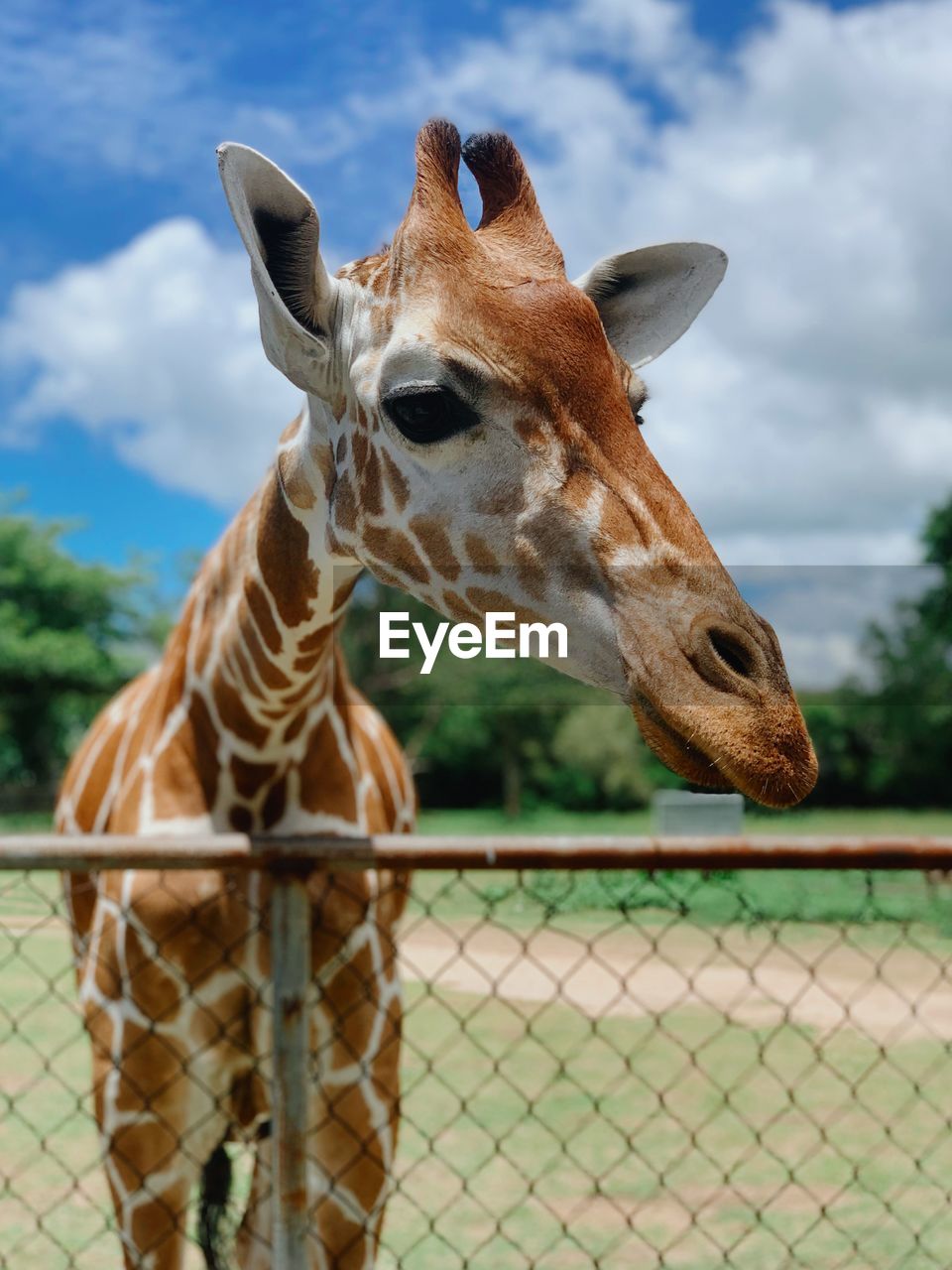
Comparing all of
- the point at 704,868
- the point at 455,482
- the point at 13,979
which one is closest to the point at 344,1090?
the point at 704,868

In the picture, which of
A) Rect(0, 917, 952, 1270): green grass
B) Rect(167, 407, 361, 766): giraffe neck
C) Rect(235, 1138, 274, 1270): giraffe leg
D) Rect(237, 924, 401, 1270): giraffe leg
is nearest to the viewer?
Rect(167, 407, 361, 766): giraffe neck

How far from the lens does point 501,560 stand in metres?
1.67

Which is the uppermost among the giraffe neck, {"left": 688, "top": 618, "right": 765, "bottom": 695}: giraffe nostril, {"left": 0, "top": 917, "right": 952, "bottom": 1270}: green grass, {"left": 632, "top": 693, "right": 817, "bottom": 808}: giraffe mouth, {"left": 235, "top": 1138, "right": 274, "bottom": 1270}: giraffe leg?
the giraffe neck

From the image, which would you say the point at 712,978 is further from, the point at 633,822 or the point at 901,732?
the point at 901,732

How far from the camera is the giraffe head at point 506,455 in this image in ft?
4.59

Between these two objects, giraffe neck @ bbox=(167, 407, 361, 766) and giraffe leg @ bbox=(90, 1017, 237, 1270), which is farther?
giraffe leg @ bbox=(90, 1017, 237, 1270)

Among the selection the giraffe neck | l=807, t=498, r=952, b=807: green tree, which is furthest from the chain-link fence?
l=807, t=498, r=952, b=807: green tree

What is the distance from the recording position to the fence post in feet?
7.10

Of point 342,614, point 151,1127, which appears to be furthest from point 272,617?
point 151,1127

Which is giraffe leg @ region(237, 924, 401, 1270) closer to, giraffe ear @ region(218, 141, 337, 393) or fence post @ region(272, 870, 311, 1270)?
fence post @ region(272, 870, 311, 1270)

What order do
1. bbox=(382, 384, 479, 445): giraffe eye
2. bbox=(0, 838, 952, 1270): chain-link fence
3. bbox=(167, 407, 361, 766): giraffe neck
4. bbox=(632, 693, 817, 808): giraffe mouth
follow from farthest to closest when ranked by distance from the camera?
1. bbox=(0, 838, 952, 1270): chain-link fence
2. bbox=(167, 407, 361, 766): giraffe neck
3. bbox=(382, 384, 479, 445): giraffe eye
4. bbox=(632, 693, 817, 808): giraffe mouth

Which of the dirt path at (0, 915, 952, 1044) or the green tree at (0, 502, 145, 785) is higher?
the green tree at (0, 502, 145, 785)

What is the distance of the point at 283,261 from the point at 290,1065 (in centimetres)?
146

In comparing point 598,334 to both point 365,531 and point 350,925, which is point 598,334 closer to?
point 365,531
